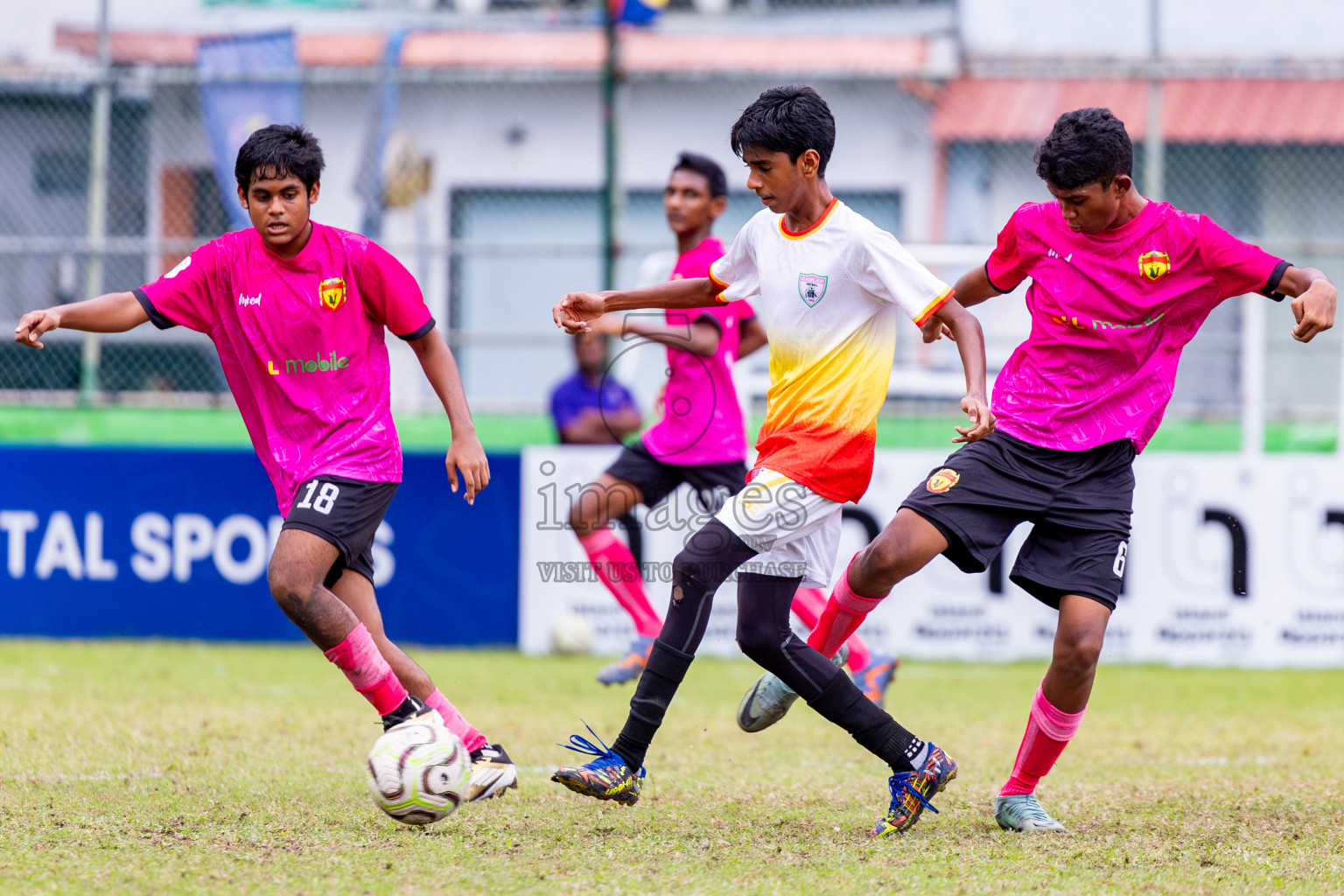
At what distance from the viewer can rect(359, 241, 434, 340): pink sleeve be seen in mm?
4465

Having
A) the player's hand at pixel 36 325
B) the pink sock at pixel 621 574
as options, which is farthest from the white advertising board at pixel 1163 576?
the player's hand at pixel 36 325

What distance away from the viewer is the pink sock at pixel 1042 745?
4336 mm

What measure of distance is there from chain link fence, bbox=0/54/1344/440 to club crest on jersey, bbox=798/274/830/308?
541 cm

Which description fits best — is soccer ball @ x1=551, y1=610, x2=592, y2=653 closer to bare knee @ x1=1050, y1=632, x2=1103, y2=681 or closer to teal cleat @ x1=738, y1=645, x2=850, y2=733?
teal cleat @ x1=738, y1=645, x2=850, y2=733

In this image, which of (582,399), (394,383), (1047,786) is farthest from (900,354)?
(1047,786)

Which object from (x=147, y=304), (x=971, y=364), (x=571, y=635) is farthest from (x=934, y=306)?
(x=571, y=635)

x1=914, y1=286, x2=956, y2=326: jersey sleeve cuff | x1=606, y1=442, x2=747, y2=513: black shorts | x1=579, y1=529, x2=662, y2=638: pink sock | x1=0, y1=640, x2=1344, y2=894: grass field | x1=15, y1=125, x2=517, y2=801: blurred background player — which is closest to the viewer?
x1=0, y1=640, x2=1344, y2=894: grass field

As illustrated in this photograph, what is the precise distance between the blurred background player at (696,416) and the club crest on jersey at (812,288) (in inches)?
77.4

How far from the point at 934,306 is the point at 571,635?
17.8ft

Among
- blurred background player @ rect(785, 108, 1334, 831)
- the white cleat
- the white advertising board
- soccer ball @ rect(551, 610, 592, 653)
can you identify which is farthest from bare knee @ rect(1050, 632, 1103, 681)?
soccer ball @ rect(551, 610, 592, 653)

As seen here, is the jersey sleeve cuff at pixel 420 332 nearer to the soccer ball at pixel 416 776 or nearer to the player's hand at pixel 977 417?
the soccer ball at pixel 416 776

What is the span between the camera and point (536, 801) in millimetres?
4609

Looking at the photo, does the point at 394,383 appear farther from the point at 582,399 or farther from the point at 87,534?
the point at 87,534

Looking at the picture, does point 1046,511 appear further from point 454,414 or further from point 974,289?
point 454,414
